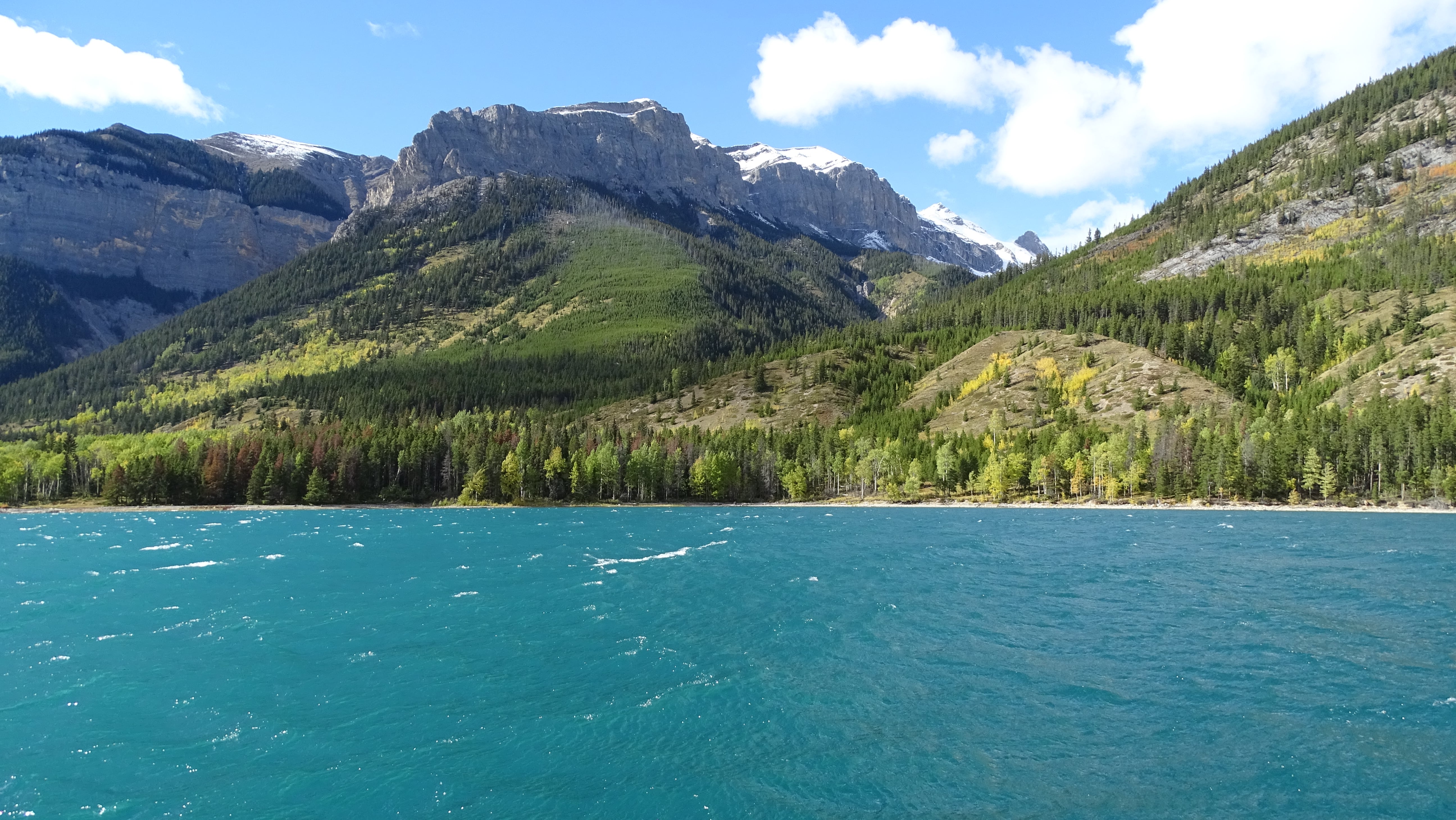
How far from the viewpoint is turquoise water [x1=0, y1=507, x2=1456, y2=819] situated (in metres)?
26.2

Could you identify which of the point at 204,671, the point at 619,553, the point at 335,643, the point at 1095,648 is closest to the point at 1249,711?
the point at 1095,648

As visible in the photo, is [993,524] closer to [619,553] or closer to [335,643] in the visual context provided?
[619,553]

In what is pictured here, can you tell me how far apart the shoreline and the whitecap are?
284ft

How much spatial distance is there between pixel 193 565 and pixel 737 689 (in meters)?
66.6

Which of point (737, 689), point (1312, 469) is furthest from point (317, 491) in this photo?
point (1312, 469)

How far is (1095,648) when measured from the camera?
43.3m

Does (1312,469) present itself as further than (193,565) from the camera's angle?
Yes

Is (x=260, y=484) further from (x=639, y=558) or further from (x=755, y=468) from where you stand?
(x=639, y=558)

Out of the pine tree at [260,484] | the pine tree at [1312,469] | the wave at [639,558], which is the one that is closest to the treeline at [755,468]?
the pine tree at [260,484]

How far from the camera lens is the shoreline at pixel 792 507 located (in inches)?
5714

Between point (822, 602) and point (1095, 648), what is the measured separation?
19.5 m

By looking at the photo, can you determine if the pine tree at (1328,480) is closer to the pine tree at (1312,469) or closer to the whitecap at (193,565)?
the pine tree at (1312,469)

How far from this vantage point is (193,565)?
253ft

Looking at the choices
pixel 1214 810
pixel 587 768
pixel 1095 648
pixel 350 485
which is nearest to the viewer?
pixel 1214 810
